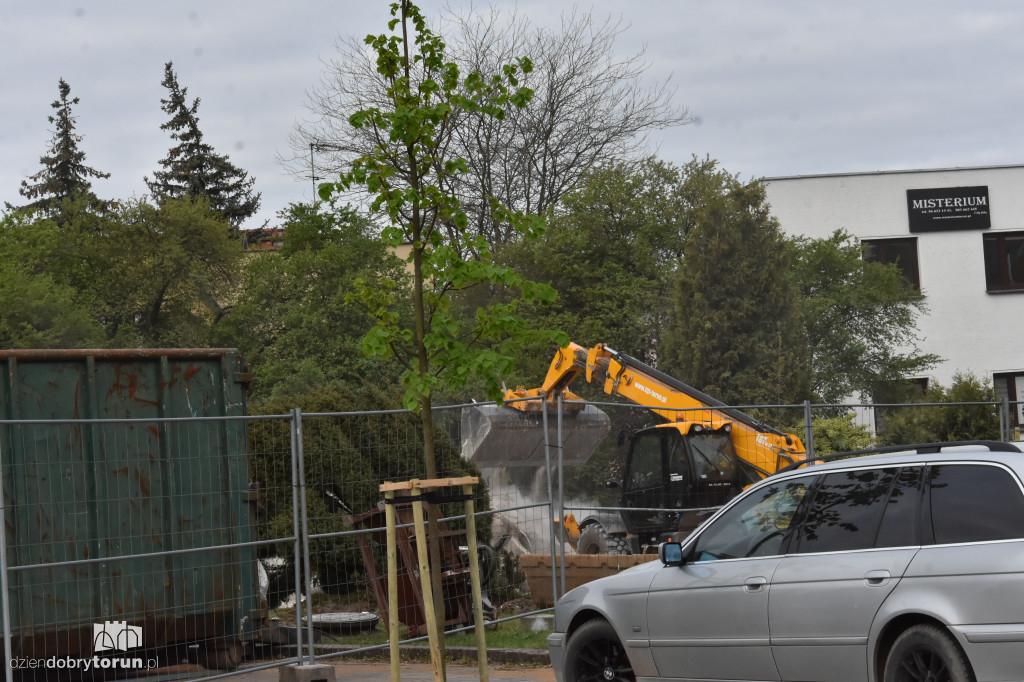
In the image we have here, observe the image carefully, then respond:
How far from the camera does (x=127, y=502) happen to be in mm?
8742

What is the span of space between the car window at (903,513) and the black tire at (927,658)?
461mm

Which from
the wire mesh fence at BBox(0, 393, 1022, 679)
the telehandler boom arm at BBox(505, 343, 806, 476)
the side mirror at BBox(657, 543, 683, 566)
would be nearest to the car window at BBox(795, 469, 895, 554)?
the side mirror at BBox(657, 543, 683, 566)

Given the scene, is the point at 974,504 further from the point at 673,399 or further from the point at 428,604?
the point at 673,399

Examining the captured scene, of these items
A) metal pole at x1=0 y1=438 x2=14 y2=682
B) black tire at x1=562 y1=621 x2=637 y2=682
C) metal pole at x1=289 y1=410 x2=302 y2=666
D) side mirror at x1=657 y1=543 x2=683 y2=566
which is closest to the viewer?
side mirror at x1=657 y1=543 x2=683 y2=566

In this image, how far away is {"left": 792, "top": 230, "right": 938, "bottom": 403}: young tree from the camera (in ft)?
93.1

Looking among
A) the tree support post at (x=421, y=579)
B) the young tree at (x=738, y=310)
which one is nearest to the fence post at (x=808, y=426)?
the tree support post at (x=421, y=579)

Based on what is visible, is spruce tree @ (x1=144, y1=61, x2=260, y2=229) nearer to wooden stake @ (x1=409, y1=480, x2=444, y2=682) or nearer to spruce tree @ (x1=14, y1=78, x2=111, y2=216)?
spruce tree @ (x1=14, y1=78, x2=111, y2=216)

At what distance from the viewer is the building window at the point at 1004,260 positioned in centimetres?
3403

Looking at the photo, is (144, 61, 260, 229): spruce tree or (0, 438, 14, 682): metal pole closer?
(0, 438, 14, 682): metal pole

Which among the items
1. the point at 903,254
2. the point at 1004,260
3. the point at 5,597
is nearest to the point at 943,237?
the point at 903,254

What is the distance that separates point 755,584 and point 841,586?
1.93ft

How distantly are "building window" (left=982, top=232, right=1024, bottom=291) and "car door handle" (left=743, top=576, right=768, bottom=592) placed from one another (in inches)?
1190

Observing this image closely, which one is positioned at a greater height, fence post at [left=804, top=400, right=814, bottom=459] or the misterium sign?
the misterium sign

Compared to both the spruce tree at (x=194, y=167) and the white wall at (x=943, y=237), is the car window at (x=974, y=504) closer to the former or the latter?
the white wall at (x=943, y=237)
